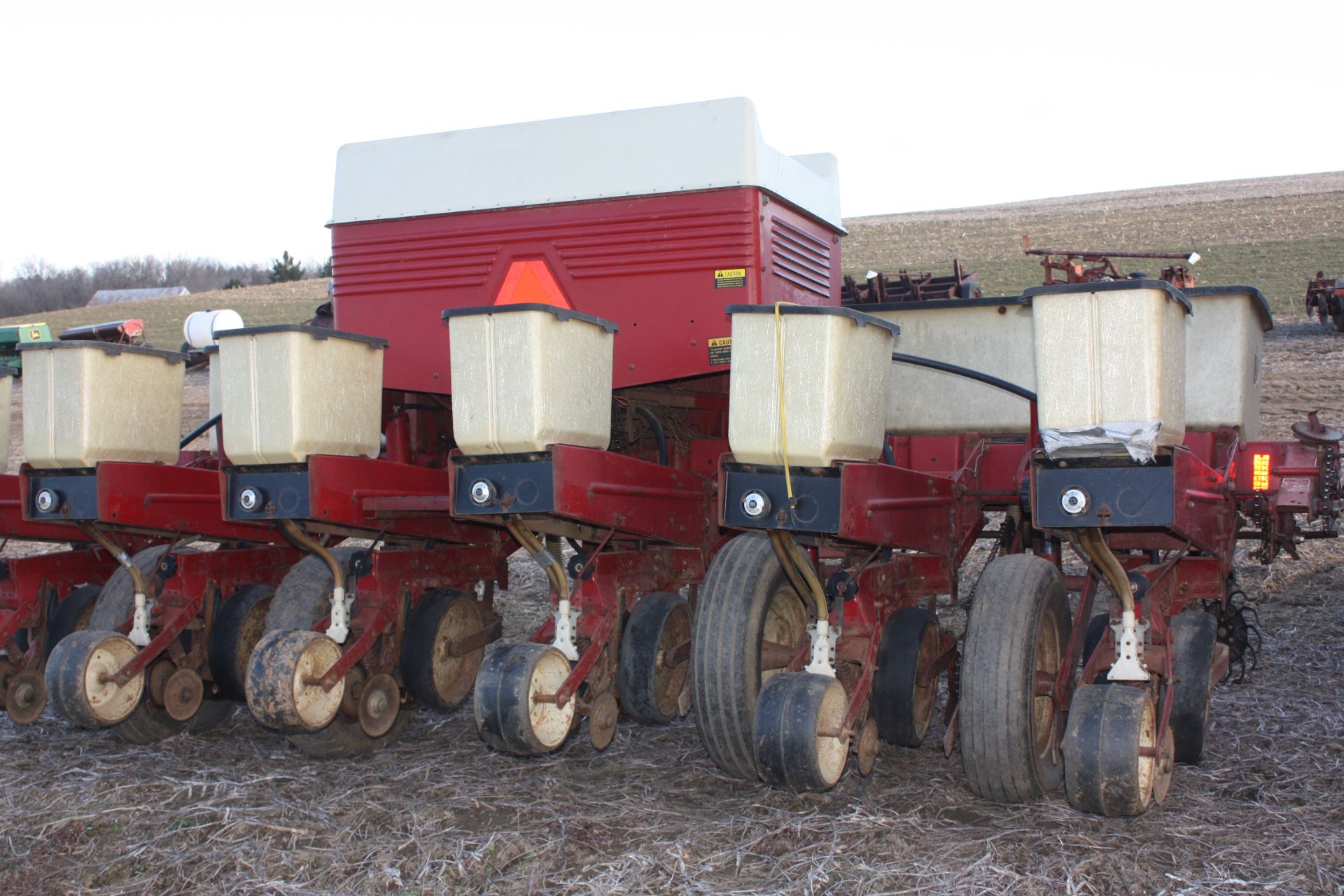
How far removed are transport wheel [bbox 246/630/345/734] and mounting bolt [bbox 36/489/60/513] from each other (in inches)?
48.8

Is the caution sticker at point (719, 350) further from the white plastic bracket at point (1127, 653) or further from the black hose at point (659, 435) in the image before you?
the white plastic bracket at point (1127, 653)

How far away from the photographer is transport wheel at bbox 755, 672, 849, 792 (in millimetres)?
3859

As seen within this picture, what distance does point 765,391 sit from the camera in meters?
3.95

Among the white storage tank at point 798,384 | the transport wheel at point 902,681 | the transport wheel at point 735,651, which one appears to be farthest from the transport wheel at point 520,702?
the transport wheel at point 902,681

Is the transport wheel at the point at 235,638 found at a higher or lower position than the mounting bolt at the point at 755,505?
lower

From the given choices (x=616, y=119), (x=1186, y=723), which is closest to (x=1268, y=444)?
(x=1186, y=723)

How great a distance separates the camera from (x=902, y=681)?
455 cm

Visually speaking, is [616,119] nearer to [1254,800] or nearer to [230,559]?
[230,559]

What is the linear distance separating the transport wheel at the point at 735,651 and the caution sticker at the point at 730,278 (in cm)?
118

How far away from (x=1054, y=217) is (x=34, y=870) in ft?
124

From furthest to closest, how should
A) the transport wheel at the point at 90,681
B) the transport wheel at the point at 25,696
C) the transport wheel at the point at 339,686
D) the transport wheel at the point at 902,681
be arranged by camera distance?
the transport wheel at the point at 25,696, the transport wheel at the point at 339,686, the transport wheel at the point at 90,681, the transport wheel at the point at 902,681

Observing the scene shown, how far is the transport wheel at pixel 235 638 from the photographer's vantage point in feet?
17.4

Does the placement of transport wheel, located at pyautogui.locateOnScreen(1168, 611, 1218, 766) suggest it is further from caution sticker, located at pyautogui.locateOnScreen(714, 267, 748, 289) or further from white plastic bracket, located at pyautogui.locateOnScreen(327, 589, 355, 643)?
white plastic bracket, located at pyautogui.locateOnScreen(327, 589, 355, 643)

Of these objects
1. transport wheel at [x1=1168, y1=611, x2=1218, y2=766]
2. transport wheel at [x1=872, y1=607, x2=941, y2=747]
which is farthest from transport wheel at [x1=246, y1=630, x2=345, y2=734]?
transport wheel at [x1=1168, y1=611, x2=1218, y2=766]
